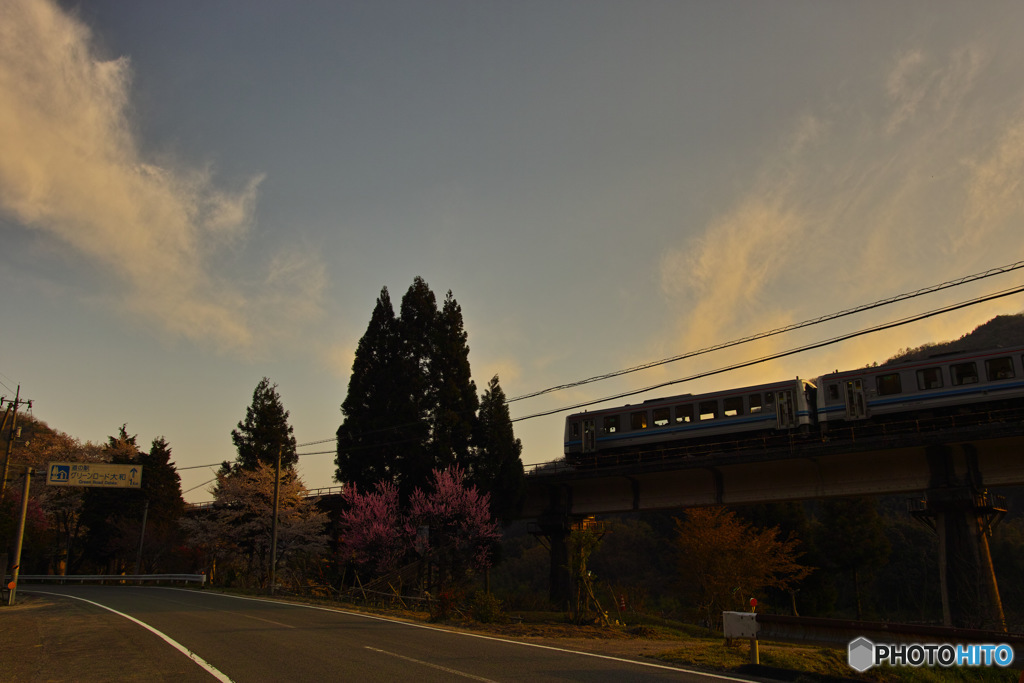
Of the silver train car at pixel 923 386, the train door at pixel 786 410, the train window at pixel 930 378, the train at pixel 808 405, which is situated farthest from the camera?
the train door at pixel 786 410

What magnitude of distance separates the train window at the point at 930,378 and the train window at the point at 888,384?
839 mm

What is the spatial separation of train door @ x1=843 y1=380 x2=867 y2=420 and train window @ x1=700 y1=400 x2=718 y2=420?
6.28m

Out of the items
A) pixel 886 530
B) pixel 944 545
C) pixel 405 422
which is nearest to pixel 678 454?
pixel 944 545

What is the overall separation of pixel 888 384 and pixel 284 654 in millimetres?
29117

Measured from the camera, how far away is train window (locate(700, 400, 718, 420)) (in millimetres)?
35469

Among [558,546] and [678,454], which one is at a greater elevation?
[678,454]

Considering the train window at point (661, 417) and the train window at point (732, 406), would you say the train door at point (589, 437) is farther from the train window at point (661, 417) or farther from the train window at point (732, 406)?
the train window at point (732, 406)

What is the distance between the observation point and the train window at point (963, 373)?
2930 cm

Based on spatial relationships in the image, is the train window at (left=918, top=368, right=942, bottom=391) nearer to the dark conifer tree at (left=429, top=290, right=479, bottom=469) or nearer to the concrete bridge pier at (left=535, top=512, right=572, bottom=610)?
the concrete bridge pier at (left=535, top=512, right=572, bottom=610)

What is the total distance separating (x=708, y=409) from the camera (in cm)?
3575

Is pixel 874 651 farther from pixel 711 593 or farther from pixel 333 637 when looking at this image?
pixel 711 593

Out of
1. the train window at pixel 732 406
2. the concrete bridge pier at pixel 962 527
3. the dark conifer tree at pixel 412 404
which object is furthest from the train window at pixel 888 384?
the dark conifer tree at pixel 412 404

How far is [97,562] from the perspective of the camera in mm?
61344

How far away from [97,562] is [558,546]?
46.7m
